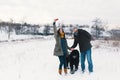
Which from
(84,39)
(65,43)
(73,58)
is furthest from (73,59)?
(84,39)

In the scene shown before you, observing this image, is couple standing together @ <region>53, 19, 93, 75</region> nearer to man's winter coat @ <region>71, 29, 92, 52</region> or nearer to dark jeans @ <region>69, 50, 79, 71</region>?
man's winter coat @ <region>71, 29, 92, 52</region>

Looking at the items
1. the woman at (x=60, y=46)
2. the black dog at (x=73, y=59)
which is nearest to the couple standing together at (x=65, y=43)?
the woman at (x=60, y=46)

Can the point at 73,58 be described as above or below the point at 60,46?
below

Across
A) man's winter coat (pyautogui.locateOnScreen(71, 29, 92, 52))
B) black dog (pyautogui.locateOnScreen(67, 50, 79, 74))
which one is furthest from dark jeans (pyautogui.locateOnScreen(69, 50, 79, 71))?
man's winter coat (pyautogui.locateOnScreen(71, 29, 92, 52))

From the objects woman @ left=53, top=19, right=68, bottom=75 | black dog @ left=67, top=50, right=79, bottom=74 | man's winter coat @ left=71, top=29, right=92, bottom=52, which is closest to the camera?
woman @ left=53, top=19, right=68, bottom=75

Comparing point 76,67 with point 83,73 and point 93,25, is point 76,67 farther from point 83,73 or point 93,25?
point 93,25

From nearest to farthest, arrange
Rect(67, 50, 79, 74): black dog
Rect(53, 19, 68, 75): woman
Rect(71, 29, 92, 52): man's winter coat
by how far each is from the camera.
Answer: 1. Rect(53, 19, 68, 75): woman
2. Rect(71, 29, 92, 52): man's winter coat
3. Rect(67, 50, 79, 74): black dog

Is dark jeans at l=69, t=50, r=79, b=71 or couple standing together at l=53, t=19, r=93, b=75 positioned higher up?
couple standing together at l=53, t=19, r=93, b=75

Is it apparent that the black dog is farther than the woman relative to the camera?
Yes

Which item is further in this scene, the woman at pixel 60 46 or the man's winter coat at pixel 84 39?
the man's winter coat at pixel 84 39

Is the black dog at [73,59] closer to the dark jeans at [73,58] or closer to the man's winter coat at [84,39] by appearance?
the dark jeans at [73,58]

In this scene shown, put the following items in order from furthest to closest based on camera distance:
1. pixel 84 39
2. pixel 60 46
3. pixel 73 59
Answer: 1. pixel 73 59
2. pixel 84 39
3. pixel 60 46

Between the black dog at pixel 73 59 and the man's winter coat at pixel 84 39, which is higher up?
the man's winter coat at pixel 84 39

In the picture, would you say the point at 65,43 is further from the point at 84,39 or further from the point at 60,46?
the point at 84,39
